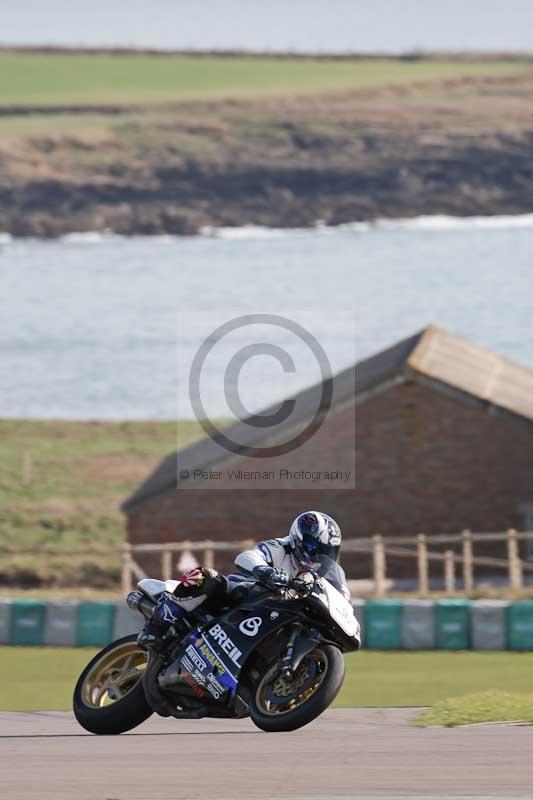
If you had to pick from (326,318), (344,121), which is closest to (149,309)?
(326,318)

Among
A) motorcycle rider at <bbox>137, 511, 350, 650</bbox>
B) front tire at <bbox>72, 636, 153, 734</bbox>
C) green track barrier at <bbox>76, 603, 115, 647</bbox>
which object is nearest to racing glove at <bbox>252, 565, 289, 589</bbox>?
motorcycle rider at <bbox>137, 511, 350, 650</bbox>

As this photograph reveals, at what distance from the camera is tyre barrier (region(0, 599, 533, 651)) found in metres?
21.5

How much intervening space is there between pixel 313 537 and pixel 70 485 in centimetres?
4038

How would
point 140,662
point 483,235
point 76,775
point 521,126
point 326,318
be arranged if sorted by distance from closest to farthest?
point 76,775 < point 140,662 < point 326,318 < point 483,235 < point 521,126

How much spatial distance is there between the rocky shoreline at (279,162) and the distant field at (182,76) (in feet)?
5.96

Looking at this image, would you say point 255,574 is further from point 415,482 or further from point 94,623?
point 415,482

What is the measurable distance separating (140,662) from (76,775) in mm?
1907

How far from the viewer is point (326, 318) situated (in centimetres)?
8950

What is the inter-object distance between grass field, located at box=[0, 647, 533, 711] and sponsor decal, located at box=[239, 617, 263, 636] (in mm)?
4093

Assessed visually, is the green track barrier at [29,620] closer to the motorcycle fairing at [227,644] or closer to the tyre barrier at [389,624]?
the tyre barrier at [389,624]

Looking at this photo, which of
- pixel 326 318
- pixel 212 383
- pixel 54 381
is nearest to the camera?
pixel 212 383

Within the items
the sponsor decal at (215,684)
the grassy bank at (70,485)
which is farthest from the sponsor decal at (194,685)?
the grassy bank at (70,485)

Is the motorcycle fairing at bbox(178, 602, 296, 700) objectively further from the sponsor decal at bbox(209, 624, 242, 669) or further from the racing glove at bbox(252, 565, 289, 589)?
the racing glove at bbox(252, 565, 289, 589)

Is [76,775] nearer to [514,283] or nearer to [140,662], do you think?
[140,662]
